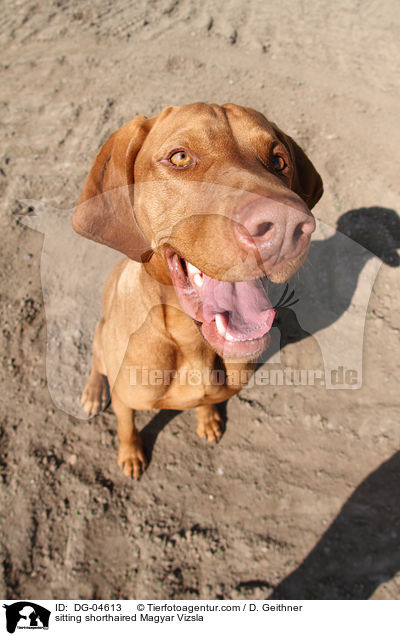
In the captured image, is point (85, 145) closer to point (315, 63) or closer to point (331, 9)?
point (315, 63)

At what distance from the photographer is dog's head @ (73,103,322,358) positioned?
1.62 m

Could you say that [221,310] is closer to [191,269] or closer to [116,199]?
[191,269]

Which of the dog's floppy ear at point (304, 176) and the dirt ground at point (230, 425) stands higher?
the dog's floppy ear at point (304, 176)

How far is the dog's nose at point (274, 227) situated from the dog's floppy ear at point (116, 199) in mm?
828

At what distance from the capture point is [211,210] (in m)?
1.77

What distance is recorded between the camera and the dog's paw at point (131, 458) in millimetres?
3580

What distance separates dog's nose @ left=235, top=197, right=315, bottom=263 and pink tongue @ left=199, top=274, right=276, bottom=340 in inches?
20.7

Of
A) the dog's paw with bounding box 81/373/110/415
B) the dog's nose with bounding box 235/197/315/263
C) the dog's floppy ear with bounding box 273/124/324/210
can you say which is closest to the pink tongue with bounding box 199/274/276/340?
the dog's nose with bounding box 235/197/315/263

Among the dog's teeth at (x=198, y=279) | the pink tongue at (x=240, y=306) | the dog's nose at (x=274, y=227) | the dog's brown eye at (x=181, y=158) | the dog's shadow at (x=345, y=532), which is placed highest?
the dog's brown eye at (x=181, y=158)

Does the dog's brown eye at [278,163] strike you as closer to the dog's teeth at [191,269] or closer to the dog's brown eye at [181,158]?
the dog's brown eye at [181,158]

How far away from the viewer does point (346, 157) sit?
5566 millimetres
